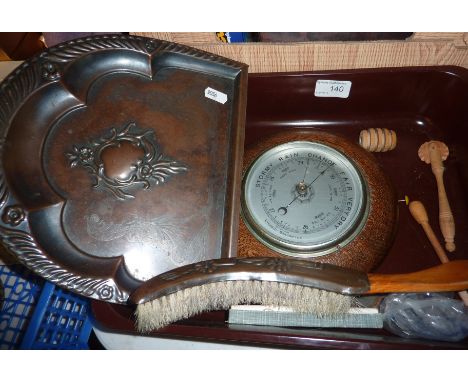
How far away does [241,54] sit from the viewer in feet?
3.44

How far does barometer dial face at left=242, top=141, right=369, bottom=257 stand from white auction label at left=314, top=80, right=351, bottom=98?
211mm

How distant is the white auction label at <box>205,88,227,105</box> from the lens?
3.15 ft

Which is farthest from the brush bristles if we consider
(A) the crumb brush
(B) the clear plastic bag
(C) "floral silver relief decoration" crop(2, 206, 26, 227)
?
(C) "floral silver relief decoration" crop(2, 206, 26, 227)

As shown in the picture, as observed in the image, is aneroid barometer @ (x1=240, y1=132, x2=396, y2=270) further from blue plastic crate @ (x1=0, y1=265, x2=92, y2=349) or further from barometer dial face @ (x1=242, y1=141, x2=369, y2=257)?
blue plastic crate @ (x1=0, y1=265, x2=92, y2=349)

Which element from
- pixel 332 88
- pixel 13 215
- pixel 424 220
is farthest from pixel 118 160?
pixel 424 220

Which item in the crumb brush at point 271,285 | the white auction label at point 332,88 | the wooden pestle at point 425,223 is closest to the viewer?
the crumb brush at point 271,285

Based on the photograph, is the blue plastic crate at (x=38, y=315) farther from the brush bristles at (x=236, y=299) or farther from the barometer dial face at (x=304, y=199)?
the barometer dial face at (x=304, y=199)

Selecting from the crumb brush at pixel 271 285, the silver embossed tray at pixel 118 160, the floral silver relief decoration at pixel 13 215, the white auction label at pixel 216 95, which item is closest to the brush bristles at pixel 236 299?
the crumb brush at pixel 271 285

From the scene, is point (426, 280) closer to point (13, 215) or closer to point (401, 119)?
point (401, 119)

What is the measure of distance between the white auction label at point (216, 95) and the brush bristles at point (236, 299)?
0.48 metres

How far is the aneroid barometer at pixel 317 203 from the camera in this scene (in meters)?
0.84

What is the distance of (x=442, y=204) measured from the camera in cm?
101

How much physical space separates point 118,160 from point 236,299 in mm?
425

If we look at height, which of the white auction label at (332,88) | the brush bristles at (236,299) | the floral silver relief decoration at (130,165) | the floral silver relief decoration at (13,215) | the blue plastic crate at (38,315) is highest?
the white auction label at (332,88)
